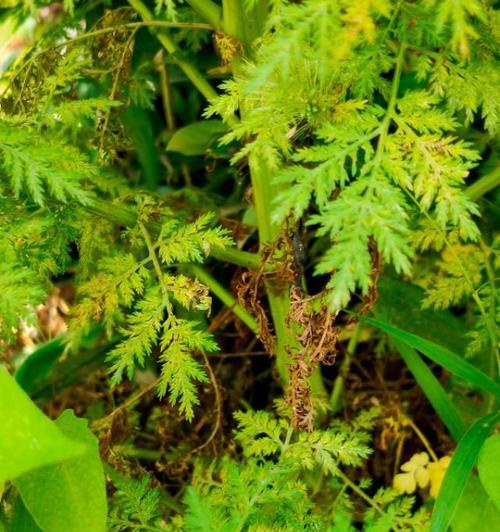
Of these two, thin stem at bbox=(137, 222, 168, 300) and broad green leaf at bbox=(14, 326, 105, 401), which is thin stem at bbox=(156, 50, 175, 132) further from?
thin stem at bbox=(137, 222, 168, 300)

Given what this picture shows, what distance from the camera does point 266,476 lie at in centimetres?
93

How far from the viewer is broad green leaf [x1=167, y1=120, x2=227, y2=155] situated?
1319 millimetres

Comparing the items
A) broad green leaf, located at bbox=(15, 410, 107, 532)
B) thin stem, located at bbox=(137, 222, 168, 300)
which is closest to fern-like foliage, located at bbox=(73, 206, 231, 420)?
thin stem, located at bbox=(137, 222, 168, 300)

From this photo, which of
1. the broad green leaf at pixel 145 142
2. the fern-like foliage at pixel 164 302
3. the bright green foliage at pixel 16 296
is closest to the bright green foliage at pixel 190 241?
the fern-like foliage at pixel 164 302

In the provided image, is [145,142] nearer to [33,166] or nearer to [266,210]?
[266,210]

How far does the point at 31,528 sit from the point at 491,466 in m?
0.53

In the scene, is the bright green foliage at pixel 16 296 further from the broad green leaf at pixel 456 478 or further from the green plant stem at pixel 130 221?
the broad green leaf at pixel 456 478

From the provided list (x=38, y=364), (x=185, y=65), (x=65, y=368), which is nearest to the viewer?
(x=185, y=65)

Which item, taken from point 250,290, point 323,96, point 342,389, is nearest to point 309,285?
point 342,389

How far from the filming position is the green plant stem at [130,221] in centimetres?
100

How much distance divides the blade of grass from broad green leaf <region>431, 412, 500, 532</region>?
0.37 ft

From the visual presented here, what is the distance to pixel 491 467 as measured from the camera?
2.77 feet

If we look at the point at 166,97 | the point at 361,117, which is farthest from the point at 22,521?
the point at 166,97

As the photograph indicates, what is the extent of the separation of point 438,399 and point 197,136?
1.93 feet
